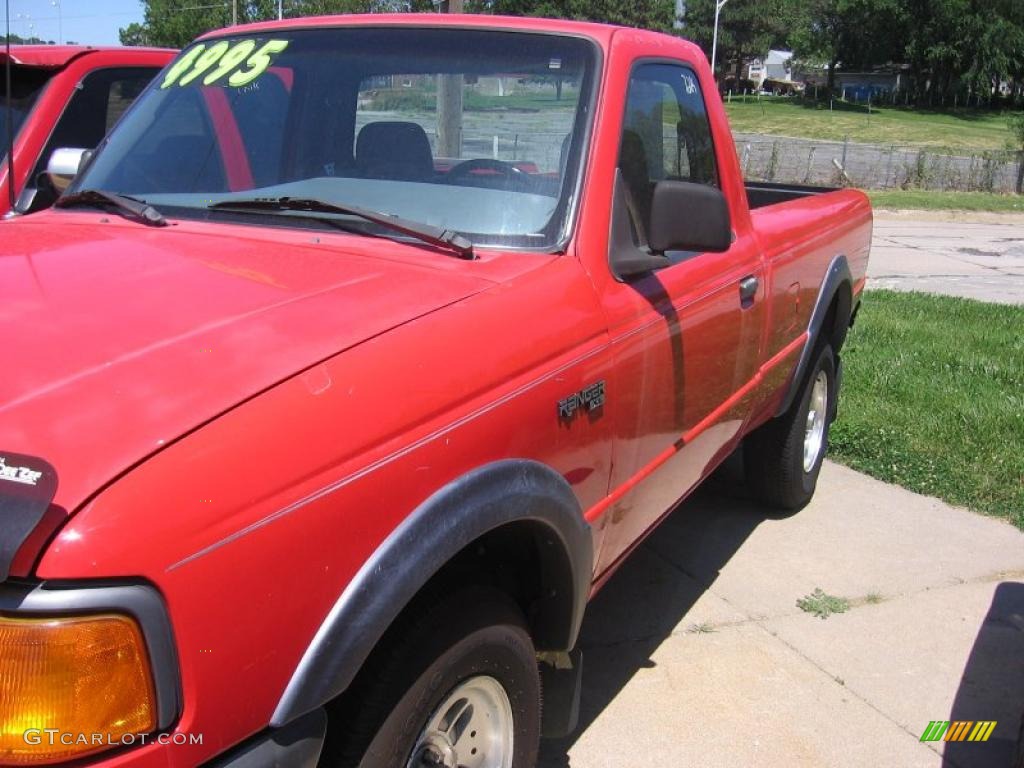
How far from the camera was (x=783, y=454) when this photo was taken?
4.88 metres

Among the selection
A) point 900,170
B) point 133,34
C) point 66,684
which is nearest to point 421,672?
point 66,684

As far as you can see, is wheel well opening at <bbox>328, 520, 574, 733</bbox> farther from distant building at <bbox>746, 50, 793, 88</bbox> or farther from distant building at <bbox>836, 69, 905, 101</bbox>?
distant building at <bbox>746, 50, 793, 88</bbox>

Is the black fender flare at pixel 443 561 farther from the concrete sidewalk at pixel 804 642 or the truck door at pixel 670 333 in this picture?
the concrete sidewalk at pixel 804 642

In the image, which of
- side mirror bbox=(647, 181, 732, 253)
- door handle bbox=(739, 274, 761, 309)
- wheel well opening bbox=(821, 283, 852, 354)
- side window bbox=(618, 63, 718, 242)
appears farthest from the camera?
wheel well opening bbox=(821, 283, 852, 354)

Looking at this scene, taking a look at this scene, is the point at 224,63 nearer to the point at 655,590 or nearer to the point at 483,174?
the point at 483,174

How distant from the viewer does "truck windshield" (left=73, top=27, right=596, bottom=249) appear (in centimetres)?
274

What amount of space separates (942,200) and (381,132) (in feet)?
76.0

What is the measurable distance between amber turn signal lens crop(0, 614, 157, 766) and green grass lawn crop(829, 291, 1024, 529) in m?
4.77

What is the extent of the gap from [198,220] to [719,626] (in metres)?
2.49

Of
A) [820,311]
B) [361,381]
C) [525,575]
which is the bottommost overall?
[525,575]

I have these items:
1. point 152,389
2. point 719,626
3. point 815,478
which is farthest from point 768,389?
point 152,389

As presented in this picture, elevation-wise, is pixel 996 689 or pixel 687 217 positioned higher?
pixel 687 217

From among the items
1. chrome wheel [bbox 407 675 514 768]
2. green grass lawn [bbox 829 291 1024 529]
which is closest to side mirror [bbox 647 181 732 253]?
chrome wheel [bbox 407 675 514 768]

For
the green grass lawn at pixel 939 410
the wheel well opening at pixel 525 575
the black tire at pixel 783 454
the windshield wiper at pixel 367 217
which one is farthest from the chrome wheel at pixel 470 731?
the green grass lawn at pixel 939 410
